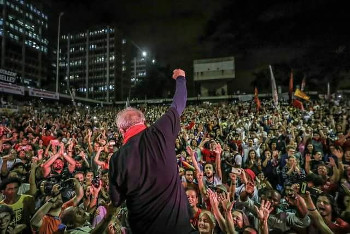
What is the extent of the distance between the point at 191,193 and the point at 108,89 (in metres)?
114

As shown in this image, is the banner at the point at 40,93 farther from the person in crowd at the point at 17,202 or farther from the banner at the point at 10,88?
the person in crowd at the point at 17,202

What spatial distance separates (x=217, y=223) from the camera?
393cm

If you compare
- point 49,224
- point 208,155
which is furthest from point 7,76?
point 49,224

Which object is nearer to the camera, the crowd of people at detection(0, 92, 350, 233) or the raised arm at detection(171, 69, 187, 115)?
the raised arm at detection(171, 69, 187, 115)

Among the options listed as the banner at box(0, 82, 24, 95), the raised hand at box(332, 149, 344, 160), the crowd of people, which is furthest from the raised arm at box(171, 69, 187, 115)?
the banner at box(0, 82, 24, 95)

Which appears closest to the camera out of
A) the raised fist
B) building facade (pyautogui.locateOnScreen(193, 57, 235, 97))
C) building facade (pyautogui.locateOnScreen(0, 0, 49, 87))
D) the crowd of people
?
the raised fist

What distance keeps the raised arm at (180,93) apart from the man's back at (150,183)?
0.98ft

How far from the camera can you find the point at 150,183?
1.98 metres

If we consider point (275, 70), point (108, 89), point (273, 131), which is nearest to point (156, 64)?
point (275, 70)

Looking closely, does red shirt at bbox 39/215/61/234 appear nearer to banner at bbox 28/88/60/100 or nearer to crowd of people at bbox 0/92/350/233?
crowd of people at bbox 0/92/350/233

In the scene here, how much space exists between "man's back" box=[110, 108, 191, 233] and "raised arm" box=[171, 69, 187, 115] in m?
0.30

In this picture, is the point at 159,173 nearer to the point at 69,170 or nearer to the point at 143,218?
the point at 143,218

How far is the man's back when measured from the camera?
1.98 metres

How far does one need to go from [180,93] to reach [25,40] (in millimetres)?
116588
